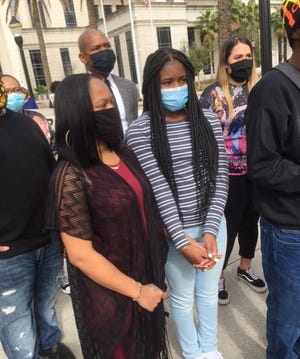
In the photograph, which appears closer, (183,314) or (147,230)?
(147,230)

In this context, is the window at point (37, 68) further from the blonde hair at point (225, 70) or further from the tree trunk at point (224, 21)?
the blonde hair at point (225, 70)

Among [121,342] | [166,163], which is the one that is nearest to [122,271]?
[121,342]

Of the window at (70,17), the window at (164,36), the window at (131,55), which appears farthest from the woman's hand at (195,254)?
the window at (70,17)

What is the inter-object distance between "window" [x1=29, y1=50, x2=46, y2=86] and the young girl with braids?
106 ft

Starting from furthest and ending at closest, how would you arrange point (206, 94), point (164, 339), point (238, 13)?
1. point (238, 13)
2. point (206, 94)
3. point (164, 339)

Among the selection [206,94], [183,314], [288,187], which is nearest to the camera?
[288,187]

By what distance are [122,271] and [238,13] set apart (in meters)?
33.1

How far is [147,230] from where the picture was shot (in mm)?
1544

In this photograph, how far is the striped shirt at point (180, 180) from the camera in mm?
1758

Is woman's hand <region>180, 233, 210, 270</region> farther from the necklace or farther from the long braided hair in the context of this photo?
the necklace

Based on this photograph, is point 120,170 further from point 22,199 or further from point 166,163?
point 22,199

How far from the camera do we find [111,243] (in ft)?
4.73

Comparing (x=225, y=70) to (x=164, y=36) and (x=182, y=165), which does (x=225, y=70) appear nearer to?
(x=182, y=165)

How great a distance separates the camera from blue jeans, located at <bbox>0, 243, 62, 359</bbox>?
5.91 feet
